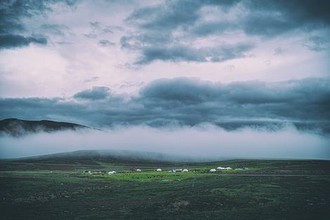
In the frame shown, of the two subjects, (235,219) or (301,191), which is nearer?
(235,219)

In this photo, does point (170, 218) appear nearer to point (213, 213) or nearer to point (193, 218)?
point (193, 218)

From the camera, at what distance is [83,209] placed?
45094mm

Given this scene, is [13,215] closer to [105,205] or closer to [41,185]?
[105,205]

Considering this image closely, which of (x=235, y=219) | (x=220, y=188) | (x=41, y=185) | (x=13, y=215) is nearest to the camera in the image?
(x=235, y=219)

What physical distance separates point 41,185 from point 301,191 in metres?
49.2

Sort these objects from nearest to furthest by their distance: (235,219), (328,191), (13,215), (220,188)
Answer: (235,219) → (13,215) → (328,191) → (220,188)

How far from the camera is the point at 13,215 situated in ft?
136

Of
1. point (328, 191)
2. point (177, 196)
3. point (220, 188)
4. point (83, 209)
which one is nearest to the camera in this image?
point (83, 209)

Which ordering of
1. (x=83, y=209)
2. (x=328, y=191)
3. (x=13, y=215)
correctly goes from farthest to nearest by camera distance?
(x=328, y=191) < (x=83, y=209) < (x=13, y=215)

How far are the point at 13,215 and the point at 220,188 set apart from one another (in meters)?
34.9

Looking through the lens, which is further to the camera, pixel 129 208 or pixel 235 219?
pixel 129 208

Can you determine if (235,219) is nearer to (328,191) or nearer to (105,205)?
(105,205)

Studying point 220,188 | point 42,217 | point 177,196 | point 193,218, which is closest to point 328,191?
point 220,188

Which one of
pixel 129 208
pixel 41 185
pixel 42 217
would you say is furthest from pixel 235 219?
pixel 41 185
